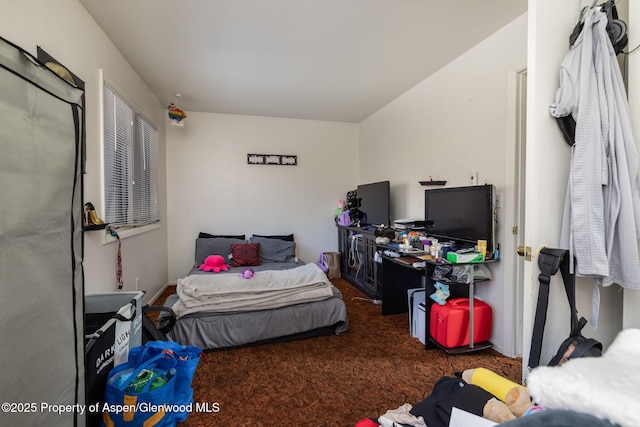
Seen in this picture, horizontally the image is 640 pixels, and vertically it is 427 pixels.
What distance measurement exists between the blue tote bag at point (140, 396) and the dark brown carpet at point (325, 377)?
0.43m

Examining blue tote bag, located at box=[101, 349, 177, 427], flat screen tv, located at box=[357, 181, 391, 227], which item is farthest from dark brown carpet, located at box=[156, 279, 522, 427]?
flat screen tv, located at box=[357, 181, 391, 227]

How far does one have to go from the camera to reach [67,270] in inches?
30.7

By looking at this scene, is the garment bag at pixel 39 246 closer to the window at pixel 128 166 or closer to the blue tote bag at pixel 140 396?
the blue tote bag at pixel 140 396

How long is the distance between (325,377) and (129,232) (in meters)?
2.21

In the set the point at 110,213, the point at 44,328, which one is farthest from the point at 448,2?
the point at 110,213

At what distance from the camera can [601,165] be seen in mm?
875

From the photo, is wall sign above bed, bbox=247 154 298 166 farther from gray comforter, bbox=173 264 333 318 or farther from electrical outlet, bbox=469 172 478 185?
electrical outlet, bbox=469 172 478 185

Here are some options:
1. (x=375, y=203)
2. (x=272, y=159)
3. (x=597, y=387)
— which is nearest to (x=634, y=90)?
(x=597, y=387)

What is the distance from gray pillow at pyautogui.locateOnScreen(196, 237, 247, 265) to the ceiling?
192 cm

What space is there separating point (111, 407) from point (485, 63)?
320cm

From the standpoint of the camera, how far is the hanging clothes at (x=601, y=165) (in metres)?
0.87

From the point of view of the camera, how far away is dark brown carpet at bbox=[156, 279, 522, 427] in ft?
5.14

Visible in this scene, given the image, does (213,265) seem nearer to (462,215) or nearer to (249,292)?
(249,292)

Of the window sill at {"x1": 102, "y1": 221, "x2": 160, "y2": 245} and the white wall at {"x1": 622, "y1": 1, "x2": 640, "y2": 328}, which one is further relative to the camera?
the window sill at {"x1": 102, "y1": 221, "x2": 160, "y2": 245}
